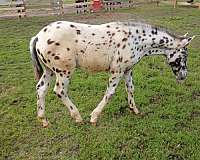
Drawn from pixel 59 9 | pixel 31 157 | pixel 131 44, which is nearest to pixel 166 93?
pixel 131 44

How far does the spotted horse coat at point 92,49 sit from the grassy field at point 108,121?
0.43 meters

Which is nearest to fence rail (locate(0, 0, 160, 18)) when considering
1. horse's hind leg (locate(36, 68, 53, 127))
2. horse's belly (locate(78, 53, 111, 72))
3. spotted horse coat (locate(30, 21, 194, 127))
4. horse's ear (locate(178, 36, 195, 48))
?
horse's hind leg (locate(36, 68, 53, 127))

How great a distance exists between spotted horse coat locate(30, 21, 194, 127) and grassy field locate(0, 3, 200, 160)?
1.40 ft

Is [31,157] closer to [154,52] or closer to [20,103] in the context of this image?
[20,103]

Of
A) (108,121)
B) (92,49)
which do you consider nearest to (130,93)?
(108,121)

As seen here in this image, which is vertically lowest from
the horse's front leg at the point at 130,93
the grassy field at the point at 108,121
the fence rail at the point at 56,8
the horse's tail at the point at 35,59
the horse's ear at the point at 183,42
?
the fence rail at the point at 56,8

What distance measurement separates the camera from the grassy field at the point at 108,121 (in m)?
5.77

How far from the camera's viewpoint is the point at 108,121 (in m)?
6.77

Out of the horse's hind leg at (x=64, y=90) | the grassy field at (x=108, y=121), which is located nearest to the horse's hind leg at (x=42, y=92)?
the grassy field at (x=108, y=121)

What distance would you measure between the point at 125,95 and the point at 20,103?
214 centimetres

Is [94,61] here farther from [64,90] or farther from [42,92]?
[42,92]

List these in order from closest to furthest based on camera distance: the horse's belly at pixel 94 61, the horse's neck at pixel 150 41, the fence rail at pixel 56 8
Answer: the horse's belly at pixel 94 61 → the horse's neck at pixel 150 41 → the fence rail at pixel 56 8

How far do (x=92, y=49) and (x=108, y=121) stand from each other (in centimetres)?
133

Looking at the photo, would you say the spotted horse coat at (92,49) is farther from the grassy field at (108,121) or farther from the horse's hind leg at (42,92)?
the grassy field at (108,121)
